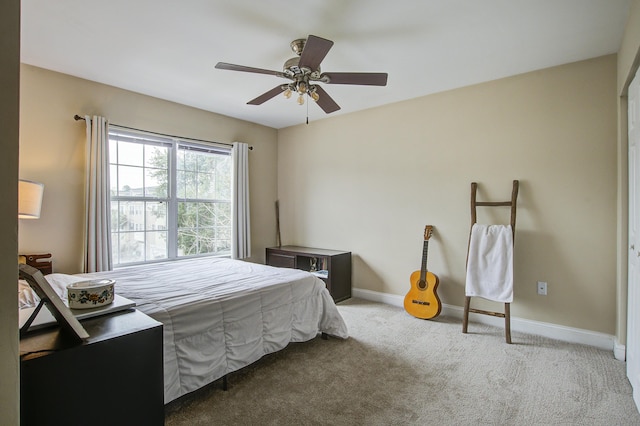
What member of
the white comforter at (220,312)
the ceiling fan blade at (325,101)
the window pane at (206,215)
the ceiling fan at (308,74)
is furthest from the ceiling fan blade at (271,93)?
the window pane at (206,215)

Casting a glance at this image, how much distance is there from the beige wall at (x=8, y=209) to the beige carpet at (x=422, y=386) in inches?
48.7

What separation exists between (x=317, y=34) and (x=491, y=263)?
2.43 metres

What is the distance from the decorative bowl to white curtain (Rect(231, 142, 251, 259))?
2.94 meters

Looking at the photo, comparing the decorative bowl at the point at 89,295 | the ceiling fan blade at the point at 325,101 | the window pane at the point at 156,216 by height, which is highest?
the ceiling fan blade at the point at 325,101

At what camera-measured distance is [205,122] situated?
419 centimetres

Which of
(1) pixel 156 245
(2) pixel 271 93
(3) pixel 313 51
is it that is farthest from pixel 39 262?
(3) pixel 313 51

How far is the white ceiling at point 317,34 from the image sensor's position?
2.05 m

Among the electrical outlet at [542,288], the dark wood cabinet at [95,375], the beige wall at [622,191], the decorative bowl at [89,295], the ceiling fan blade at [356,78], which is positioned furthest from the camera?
the electrical outlet at [542,288]

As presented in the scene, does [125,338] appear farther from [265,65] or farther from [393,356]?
[265,65]

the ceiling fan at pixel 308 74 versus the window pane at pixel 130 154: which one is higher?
the ceiling fan at pixel 308 74

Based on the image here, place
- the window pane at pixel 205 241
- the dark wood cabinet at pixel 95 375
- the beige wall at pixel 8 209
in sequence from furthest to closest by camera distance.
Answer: the window pane at pixel 205 241
the dark wood cabinet at pixel 95 375
the beige wall at pixel 8 209

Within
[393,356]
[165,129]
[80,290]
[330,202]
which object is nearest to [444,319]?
[393,356]

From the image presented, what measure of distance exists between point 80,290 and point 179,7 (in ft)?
5.76

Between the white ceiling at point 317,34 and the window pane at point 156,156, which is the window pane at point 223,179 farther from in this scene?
the white ceiling at point 317,34
